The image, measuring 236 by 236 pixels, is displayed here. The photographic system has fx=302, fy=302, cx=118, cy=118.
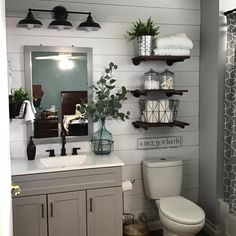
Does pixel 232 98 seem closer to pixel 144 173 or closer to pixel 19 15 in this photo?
pixel 144 173

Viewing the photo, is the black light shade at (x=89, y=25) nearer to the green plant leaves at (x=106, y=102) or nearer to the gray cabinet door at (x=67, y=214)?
the green plant leaves at (x=106, y=102)

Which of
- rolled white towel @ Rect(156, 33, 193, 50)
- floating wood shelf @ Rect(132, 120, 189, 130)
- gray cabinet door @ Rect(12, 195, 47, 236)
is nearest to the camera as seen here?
gray cabinet door @ Rect(12, 195, 47, 236)

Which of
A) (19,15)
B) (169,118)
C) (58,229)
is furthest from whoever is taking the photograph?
(169,118)

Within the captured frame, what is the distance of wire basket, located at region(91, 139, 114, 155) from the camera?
2.85 meters

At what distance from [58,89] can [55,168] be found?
79 cm

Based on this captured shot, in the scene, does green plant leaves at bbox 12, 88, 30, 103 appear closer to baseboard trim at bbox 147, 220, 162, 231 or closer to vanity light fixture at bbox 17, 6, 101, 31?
vanity light fixture at bbox 17, 6, 101, 31

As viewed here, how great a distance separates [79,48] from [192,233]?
1910 mm

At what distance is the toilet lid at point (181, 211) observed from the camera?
245cm

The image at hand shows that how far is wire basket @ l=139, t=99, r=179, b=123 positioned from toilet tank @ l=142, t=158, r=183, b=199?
417 mm

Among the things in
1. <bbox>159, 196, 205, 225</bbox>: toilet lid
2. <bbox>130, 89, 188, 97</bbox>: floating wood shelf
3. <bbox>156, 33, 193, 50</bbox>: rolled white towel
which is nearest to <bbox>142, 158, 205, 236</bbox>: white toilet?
<bbox>159, 196, 205, 225</bbox>: toilet lid

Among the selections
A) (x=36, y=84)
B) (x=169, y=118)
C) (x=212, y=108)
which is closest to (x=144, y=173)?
(x=169, y=118)

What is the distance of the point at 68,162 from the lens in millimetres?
2779

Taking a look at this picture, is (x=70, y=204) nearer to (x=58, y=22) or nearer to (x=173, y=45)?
(x=58, y=22)

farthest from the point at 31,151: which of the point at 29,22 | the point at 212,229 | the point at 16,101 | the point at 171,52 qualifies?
the point at 212,229
